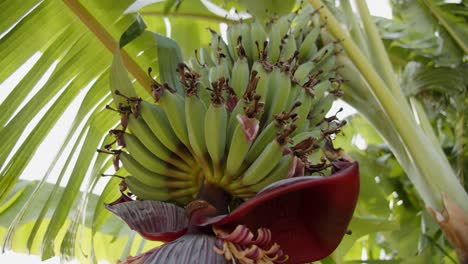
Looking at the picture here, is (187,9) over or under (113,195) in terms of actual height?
over

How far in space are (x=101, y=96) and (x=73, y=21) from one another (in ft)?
0.53

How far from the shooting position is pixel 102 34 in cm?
103

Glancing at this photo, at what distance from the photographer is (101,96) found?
1045mm

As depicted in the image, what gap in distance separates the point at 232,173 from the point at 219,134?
5cm

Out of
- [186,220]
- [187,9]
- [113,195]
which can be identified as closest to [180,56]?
[186,220]

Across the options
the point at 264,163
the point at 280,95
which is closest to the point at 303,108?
the point at 280,95

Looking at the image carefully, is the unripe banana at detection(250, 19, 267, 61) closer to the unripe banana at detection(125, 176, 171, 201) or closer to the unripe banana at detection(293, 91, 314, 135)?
the unripe banana at detection(293, 91, 314, 135)

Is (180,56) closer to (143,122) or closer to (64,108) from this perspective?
(143,122)

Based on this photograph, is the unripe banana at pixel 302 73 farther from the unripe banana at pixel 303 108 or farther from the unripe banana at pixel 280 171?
the unripe banana at pixel 280 171

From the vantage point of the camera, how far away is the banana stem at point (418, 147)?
96 cm

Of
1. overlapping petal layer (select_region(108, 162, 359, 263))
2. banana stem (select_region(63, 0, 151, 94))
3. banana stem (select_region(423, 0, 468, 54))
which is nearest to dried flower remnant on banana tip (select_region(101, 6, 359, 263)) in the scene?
overlapping petal layer (select_region(108, 162, 359, 263))

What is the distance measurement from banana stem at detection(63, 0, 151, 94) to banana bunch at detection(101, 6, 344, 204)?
284 millimetres

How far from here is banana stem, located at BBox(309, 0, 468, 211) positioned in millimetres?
957

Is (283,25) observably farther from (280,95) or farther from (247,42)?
(280,95)
